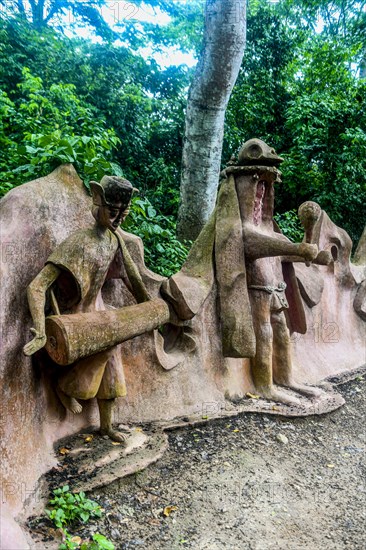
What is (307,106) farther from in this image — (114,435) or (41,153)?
(114,435)

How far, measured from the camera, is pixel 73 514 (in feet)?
7.40

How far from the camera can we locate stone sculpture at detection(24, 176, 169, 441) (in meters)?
2.37

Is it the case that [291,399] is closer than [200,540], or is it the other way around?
[200,540]

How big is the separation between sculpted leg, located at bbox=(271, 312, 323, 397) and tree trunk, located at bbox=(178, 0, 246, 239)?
1870mm

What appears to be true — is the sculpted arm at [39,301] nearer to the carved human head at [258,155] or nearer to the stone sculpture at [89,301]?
the stone sculpture at [89,301]

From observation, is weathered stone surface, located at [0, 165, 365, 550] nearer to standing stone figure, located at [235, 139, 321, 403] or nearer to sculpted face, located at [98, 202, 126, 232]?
standing stone figure, located at [235, 139, 321, 403]

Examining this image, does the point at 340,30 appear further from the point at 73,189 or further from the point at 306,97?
the point at 73,189

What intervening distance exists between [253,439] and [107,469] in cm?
108

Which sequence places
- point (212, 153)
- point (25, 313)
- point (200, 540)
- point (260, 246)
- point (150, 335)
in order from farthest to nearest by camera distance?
point (212, 153)
point (260, 246)
point (150, 335)
point (25, 313)
point (200, 540)

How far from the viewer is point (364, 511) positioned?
8.64 ft

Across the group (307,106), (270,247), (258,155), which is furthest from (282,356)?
(307,106)

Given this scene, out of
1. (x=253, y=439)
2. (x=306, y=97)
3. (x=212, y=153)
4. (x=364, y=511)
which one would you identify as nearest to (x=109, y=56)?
(x=306, y=97)

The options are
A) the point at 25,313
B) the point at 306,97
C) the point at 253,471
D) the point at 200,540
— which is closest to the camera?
the point at 200,540

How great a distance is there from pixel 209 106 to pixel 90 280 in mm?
3275
